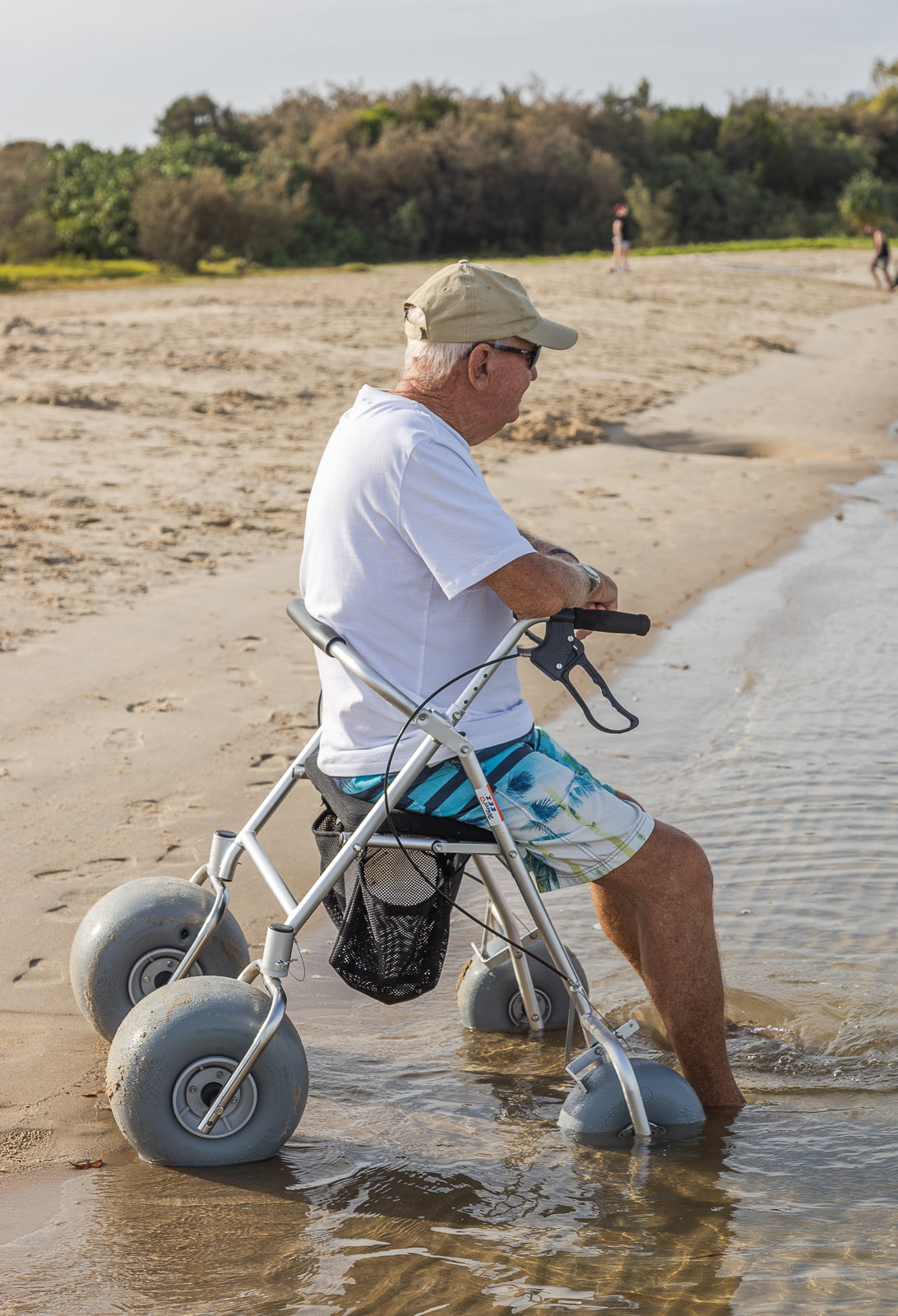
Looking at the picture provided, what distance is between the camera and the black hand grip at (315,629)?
A: 2.73 m

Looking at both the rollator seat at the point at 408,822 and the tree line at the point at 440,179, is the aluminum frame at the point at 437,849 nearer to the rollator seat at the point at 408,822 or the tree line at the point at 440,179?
the rollator seat at the point at 408,822

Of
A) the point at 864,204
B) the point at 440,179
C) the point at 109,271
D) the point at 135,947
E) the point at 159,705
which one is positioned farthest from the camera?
the point at 864,204

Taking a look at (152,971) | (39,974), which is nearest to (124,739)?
(39,974)

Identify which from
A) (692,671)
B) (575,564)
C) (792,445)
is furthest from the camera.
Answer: (792,445)

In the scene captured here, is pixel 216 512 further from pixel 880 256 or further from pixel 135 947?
pixel 880 256

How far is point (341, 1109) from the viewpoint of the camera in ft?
10.2

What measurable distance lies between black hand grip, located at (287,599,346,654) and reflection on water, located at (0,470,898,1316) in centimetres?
114

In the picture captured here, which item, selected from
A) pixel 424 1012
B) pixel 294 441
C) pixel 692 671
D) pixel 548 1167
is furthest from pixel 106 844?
pixel 294 441

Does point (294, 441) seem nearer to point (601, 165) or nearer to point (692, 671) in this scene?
point (692, 671)

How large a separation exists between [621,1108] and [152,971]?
3.86 ft

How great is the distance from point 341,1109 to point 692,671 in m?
3.91

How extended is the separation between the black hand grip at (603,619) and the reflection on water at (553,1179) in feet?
3.84

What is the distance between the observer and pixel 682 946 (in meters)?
2.91

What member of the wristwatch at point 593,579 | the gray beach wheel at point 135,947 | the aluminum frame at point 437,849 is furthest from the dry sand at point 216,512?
the wristwatch at point 593,579
